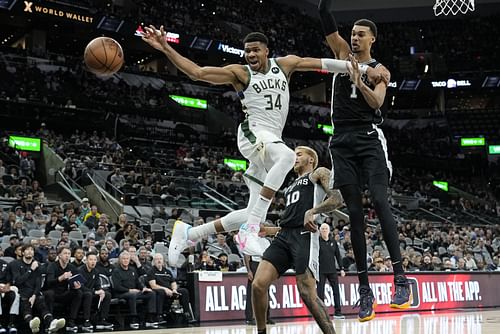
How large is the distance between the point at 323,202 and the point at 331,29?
5.51 ft

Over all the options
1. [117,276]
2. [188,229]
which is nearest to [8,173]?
[117,276]

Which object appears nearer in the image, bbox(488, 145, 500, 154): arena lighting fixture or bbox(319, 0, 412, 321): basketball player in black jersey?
bbox(319, 0, 412, 321): basketball player in black jersey

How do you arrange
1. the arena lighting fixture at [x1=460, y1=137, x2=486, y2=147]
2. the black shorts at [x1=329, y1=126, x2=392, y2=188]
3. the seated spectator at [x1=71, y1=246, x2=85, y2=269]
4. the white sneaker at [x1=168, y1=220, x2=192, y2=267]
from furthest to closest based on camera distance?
1. the arena lighting fixture at [x1=460, y1=137, x2=486, y2=147]
2. the seated spectator at [x1=71, y1=246, x2=85, y2=269]
3. the white sneaker at [x1=168, y1=220, x2=192, y2=267]
4. the black shorts at [x1=329, y1=126, x2=392, y2=188]

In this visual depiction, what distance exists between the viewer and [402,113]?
44.2 m

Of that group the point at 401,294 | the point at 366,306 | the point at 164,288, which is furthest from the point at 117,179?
the point at 401,294

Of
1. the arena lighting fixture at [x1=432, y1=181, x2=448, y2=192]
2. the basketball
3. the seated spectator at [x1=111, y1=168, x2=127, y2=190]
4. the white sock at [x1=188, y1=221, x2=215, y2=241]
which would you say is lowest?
the white sock at [x1=188, y1=221, x2=215, y2=241]

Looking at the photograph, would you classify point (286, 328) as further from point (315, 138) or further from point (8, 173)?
point (315, 138)

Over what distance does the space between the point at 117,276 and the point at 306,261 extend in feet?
19.5

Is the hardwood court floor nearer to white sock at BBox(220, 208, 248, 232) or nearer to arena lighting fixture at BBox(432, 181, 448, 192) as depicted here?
white sock at BBox(220, 208, 248, 232)

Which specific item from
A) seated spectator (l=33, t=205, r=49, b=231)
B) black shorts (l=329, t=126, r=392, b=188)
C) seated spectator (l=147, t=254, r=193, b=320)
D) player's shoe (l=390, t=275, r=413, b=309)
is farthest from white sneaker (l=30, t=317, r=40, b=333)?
player's shoe (l=390, t=275, r=413, b=309)

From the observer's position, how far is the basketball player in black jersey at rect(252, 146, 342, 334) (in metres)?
6.87

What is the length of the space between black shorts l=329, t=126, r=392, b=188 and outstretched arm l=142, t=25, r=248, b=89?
141 centimetres

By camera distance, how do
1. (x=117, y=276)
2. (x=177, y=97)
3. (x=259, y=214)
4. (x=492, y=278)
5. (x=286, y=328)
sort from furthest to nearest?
(x=177, y=97) → (x=492, y=278) → (x=117, y=276) → (x=286, y=328) → (x=259, y=214)

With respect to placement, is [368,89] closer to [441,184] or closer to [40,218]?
[40,218]
